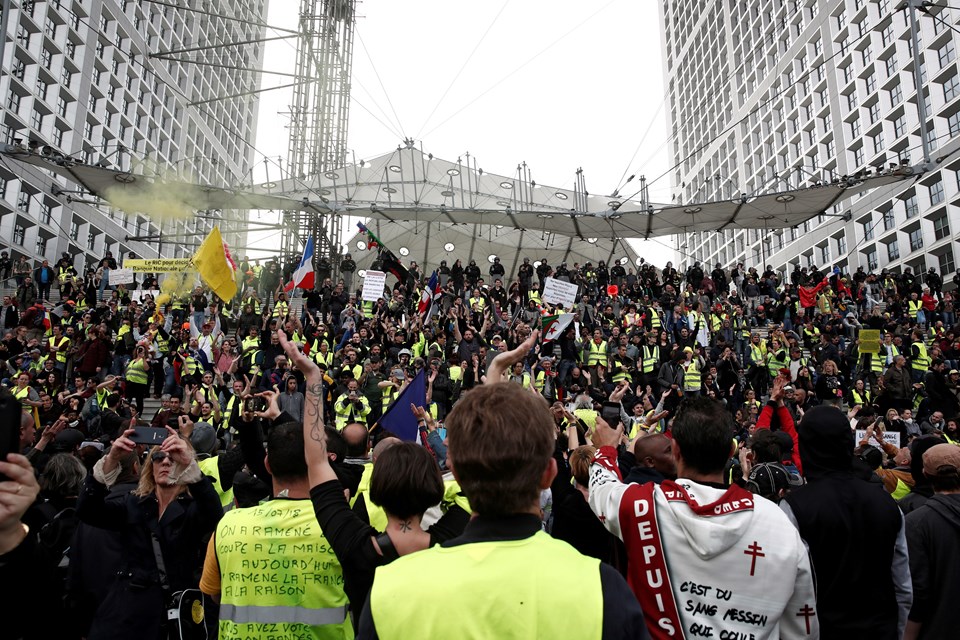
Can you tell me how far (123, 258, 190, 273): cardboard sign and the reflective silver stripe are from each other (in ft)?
60.6

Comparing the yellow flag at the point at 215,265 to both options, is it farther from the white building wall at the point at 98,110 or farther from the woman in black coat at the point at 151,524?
the white building wall at the point at 98,110

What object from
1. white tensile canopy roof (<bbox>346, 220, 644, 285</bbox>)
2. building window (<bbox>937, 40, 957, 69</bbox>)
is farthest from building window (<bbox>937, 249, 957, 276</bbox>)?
white tensile canopy roof (<bbox>346, 220, 644, 285</bbox>)

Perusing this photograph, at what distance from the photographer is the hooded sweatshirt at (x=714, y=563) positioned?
248 cm

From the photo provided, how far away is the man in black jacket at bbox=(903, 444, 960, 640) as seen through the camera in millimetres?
3156

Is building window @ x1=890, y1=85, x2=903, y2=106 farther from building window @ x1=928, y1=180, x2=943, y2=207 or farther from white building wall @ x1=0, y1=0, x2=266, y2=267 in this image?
white building wall @ x1=0, y1=0, x2=266, y2=267

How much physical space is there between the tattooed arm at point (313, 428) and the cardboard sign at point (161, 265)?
1845 cm

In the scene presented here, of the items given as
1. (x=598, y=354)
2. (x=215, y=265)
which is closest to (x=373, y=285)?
(x=215, y=265)

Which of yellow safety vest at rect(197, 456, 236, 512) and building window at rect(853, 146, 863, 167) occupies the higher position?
building window at rect(853, 146, 863, 167)

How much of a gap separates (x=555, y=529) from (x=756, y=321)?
812 inches

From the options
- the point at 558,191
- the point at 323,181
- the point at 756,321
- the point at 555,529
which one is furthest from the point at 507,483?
the point at 558,191

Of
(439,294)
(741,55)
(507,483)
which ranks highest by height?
(741,55)

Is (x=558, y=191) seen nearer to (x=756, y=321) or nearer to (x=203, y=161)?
(x=756, y=321)

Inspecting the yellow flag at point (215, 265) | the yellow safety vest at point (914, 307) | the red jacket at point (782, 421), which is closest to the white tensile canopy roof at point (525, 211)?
the yellow safety vest at point (914, 307)

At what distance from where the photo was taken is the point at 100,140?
4347 cm
